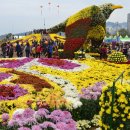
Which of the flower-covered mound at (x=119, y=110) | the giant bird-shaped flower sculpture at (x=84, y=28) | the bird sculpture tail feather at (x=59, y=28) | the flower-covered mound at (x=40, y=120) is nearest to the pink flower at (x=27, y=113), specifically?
the flower-covered mound at (x=40, y=120)

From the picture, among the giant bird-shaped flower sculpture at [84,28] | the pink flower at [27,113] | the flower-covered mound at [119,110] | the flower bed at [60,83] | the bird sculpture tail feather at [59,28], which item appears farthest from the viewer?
the bird sculpture tail feather at [59,28]

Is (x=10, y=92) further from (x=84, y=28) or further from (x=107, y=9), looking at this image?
(x=107, y=9)

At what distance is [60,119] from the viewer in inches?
376

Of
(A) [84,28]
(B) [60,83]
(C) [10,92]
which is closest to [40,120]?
(C) [10,92]

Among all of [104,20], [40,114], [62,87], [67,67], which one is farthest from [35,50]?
[40,114]

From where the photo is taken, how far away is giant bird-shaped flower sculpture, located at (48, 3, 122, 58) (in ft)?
92.9

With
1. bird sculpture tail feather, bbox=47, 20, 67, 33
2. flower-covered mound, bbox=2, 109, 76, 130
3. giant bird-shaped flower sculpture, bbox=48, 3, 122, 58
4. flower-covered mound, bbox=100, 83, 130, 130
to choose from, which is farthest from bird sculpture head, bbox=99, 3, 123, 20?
flower-covered mound, bbox=100, 83, 130, 130

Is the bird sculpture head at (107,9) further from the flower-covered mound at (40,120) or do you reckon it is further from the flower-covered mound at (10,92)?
the flower-covered mound at (40,120)

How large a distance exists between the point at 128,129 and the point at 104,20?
22.9 meters

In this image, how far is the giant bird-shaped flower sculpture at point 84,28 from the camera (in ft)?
92.9

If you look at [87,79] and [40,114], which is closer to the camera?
[40,114]

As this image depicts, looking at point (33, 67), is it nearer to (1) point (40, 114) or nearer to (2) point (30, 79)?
(2) point (30, 79)

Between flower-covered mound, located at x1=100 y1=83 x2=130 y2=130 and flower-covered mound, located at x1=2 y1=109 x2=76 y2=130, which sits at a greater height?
flower-covered mound, located at x1=100 y1=83 x2=130 y2=130

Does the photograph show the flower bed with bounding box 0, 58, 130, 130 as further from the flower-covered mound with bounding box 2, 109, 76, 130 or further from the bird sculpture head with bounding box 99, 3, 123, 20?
the bird sculpture head with bounding box 99, 3, 123, 20
